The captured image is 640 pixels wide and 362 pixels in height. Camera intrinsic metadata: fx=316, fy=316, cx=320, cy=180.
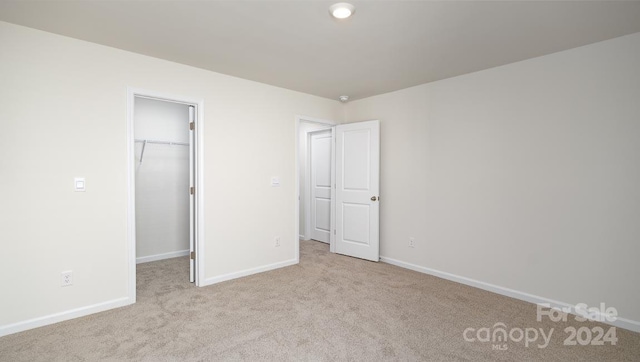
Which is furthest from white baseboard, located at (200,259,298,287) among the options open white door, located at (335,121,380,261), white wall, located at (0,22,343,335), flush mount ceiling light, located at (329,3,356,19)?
flush mount ceiling light, located at (329,3,356,19)

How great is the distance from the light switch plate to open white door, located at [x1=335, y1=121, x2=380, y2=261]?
127 inches

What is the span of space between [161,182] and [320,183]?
2.66 meters

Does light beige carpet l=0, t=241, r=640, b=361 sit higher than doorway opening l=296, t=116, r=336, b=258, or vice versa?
doorway opening l=296, t=116, r=336, b=258

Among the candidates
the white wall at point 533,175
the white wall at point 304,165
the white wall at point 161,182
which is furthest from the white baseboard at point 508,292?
the white wall at point 161,182

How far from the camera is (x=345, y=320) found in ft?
9.07

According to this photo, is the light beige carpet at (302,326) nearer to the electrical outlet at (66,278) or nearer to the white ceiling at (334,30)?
the electrical outlet at (66,278)

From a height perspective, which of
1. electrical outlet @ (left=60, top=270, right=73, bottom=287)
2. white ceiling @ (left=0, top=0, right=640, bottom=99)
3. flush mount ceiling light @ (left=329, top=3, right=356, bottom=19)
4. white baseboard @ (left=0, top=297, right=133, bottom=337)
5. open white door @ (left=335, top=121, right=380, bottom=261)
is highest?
white ceiling @ (left=0, top=0, right=640, bottom=99)

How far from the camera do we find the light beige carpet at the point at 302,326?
7.42ft

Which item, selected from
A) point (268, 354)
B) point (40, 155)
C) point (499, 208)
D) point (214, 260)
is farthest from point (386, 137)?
point (40, 155)

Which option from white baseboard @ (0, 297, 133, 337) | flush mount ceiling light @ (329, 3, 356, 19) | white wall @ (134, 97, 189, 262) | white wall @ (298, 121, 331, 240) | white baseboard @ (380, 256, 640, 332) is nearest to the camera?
flush mount ceiling light @ (329, 3, 356, 19)

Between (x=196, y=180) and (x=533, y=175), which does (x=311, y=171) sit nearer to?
(x=196, y=180)

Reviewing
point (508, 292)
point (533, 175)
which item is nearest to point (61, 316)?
point (508, 292)

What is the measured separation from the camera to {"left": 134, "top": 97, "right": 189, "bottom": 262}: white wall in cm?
448

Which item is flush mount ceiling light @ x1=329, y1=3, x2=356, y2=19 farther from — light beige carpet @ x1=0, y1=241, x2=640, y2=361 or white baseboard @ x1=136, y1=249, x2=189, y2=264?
white baseboard @ x1=136, y1=249, x2=189, y2=264
